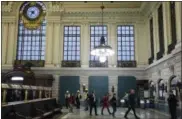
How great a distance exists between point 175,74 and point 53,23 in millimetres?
13288

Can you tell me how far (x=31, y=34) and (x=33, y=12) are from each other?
83.0 inches

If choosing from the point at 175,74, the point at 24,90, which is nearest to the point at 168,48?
the point at 175,74

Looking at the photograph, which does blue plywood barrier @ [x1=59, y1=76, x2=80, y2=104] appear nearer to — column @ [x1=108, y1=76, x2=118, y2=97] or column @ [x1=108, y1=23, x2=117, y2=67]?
column @ [x1=108, y1=76, x2=118, y2=97]

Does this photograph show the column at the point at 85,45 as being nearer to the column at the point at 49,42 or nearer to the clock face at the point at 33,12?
the column at the point at 49,42

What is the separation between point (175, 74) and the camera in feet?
46.9

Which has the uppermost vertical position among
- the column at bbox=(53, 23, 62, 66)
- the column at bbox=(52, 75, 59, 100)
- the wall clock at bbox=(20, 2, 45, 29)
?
the wall clock at bbox=(20, 2, 45, 29)

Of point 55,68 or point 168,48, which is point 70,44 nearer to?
point 55,68

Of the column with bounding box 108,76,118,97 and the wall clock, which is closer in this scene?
the column with bounding box 108,76,118,97

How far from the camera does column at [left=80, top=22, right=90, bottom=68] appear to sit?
23808mm

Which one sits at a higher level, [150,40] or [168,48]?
[150,40]

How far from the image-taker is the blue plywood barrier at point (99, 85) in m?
23.4

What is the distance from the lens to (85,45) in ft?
78.8

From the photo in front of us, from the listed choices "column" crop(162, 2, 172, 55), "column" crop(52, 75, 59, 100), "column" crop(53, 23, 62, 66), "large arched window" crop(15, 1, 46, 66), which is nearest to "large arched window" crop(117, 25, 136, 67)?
"column" crop(53, 23, 62, 66)

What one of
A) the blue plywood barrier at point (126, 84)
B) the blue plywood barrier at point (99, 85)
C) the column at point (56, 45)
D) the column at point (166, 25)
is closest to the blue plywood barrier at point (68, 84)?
the blue plywood barrier at point (99, 85)
